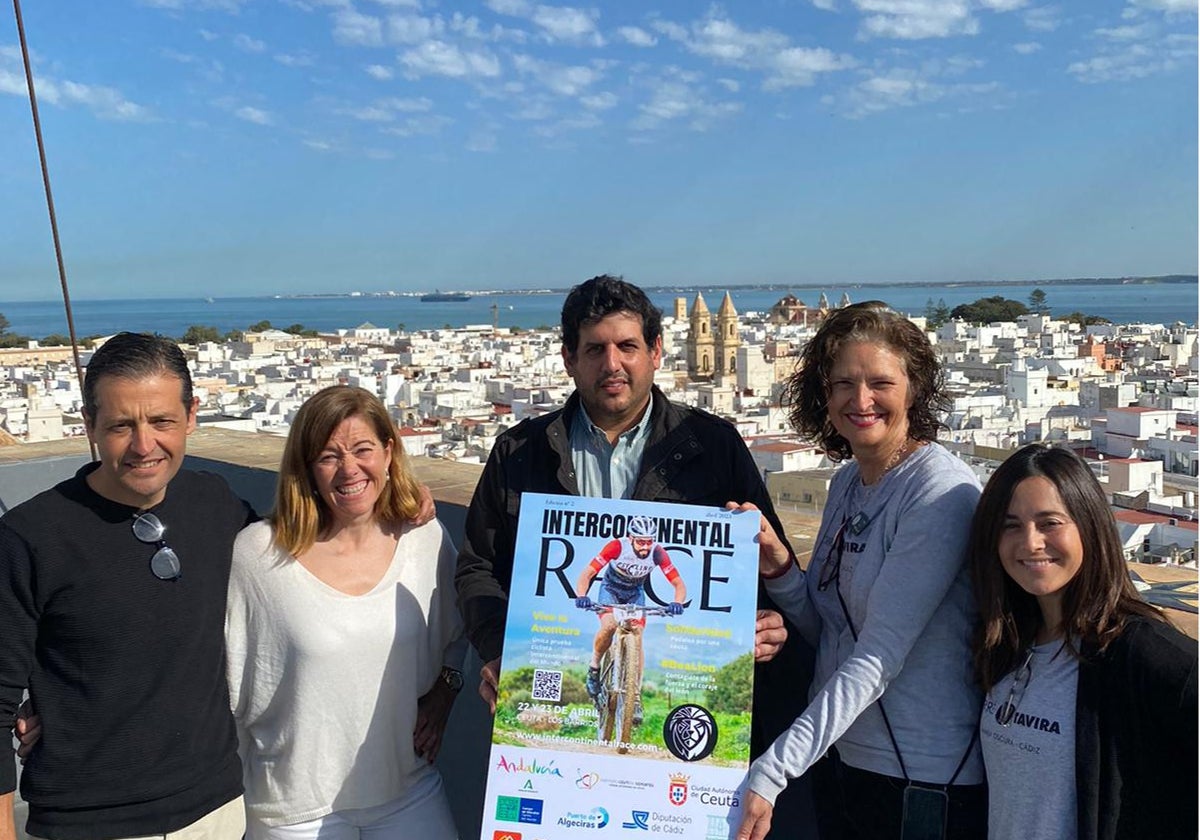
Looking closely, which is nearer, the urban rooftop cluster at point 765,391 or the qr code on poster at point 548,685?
the qr code on poster at point 548,685

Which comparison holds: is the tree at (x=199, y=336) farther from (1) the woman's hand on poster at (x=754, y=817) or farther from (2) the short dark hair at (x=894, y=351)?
(1) the woman's hand on poster at (x=754, y=817)

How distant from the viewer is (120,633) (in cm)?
158

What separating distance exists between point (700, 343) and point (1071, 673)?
7287 centimetres

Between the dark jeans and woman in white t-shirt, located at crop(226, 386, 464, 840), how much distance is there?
2.37ft

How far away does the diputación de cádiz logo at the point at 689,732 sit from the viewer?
5.17ft

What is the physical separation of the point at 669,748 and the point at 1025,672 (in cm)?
54

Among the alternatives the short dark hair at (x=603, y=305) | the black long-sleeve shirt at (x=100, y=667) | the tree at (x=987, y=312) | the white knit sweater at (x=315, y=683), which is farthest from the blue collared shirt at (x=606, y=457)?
the tree at (x=987, y=312)

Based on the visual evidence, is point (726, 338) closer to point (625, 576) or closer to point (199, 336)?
point (199, 336)

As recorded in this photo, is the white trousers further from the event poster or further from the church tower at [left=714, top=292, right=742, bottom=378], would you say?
the church tower at [left=714, top=292, right=742, bottom=378]

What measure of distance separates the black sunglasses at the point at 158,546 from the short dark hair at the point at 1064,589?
126 centimetres

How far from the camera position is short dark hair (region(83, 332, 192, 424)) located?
1.61 meters

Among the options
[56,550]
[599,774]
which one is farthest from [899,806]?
[56,550]

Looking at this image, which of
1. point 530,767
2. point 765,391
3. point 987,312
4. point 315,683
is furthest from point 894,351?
point 987,312

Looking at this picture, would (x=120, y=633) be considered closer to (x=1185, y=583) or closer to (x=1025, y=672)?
(x=1025, y=672)
